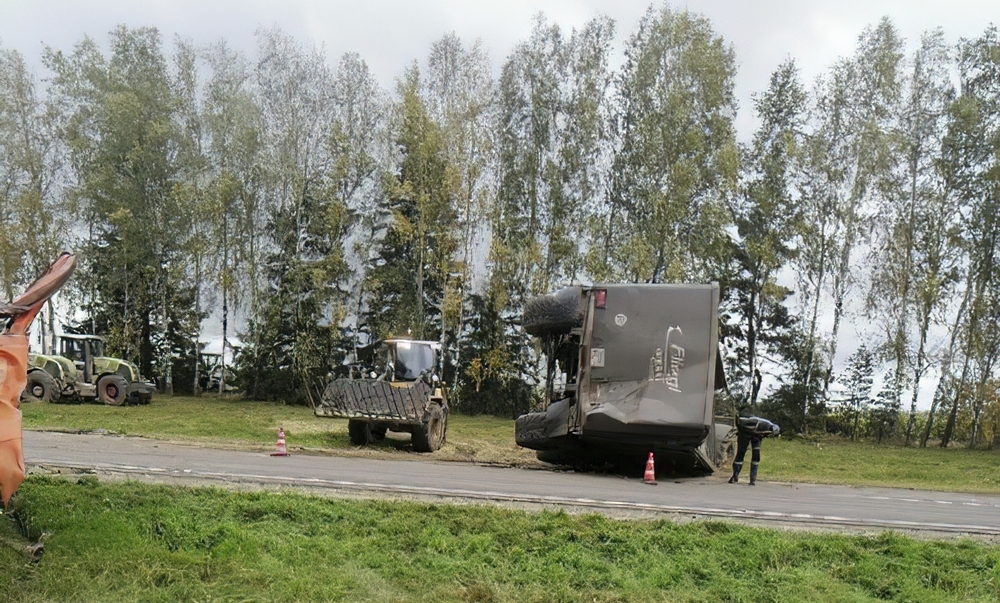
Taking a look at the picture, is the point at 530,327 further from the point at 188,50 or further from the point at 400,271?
the point at 188,50

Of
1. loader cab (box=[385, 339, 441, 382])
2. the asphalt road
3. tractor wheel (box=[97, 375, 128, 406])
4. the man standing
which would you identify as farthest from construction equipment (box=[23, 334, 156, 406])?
the man standing

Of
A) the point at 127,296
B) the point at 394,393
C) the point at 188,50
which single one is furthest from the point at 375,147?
the point at 394,393

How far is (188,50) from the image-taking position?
40.7 metres

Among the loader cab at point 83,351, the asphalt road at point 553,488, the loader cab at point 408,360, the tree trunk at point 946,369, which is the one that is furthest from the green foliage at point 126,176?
the tree trunk at point 946,369

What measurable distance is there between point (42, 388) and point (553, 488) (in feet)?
76.0

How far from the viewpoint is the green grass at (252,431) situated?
1803 centimetres

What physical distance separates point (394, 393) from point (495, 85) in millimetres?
24363

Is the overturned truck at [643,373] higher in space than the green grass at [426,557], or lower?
higher

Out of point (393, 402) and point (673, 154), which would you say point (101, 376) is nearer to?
point (393, 402)

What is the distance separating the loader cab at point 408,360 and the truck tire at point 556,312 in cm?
461

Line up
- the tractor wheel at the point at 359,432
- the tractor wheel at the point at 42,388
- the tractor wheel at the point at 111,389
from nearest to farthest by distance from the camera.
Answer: the tractor wheel at the point at 359,432
the tractor wheel at the point at 42,388
the tractor wheel at the point at 111,389

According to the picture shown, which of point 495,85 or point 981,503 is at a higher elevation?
point 495,85

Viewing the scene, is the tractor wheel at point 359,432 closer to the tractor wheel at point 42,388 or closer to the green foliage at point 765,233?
the tractor wheel at point 42,388

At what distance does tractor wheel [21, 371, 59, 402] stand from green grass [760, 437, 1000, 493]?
22609 millimetres
